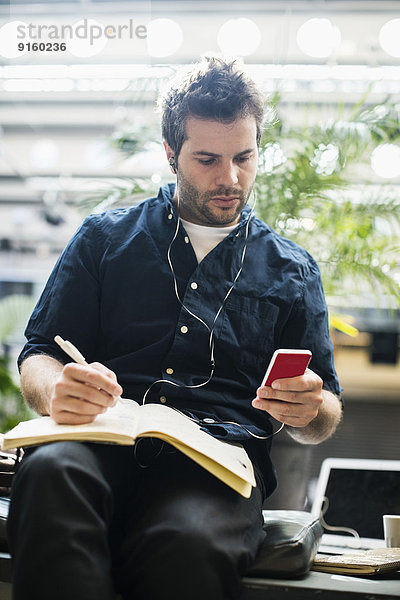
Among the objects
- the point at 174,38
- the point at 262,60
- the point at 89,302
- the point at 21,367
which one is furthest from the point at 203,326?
the point at 262,60

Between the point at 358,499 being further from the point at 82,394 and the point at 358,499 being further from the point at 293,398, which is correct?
the point at 82,394

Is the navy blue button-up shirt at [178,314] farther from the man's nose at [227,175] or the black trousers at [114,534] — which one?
the black trousers at [114,534]

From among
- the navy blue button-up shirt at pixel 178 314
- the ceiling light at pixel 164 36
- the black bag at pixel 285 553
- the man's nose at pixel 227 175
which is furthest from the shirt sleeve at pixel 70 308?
the ceiling light at pixel 164 36

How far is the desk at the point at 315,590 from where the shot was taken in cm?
120

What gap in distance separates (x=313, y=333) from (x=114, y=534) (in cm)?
63

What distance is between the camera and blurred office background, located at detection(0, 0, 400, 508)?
275cm

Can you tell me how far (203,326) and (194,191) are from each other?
1.06ft

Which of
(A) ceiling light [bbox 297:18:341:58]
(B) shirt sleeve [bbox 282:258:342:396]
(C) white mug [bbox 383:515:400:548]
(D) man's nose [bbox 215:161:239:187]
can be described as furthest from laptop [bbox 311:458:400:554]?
(A) ceiling light [bbox 297:18:341:58]

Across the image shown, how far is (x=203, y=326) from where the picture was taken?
1531mm

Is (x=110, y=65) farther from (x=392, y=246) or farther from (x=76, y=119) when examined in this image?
(x=76, y=119)

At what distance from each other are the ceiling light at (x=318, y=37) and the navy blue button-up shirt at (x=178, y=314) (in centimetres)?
280

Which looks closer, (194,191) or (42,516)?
(42,516)

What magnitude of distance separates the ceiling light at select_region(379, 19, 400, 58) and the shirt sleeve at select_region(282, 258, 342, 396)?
301cm

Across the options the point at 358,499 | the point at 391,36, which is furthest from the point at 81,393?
the point at 391,36
